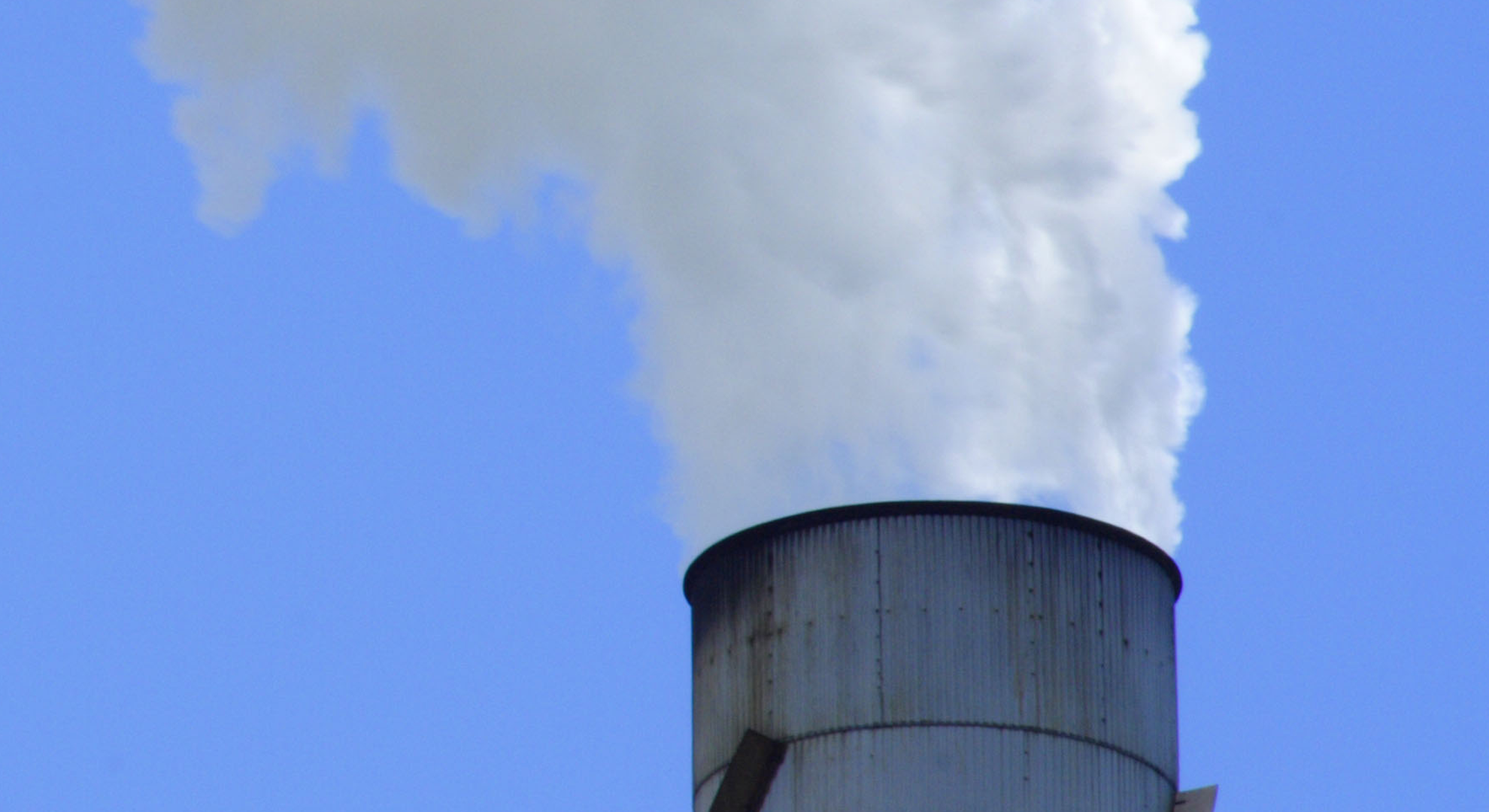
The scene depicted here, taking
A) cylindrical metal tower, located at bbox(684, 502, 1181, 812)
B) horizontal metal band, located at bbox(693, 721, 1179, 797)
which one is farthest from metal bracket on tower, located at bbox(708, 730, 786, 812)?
horizontal metal band, located at bbox(693, 721, 1179, 797)

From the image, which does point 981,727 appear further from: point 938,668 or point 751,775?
point 751,775

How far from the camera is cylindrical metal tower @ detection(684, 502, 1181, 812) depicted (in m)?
22.9

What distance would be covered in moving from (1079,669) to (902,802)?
1.90 metres

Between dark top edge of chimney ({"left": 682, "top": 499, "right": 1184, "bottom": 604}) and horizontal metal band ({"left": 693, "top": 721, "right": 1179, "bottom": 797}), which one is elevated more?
dark top edge of chimney ({"left": 682, "top": 499, "right": 1184, "bottom": 604})

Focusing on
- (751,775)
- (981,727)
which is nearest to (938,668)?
(981,727)

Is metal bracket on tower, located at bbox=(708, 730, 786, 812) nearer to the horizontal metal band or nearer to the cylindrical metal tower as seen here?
the cylindrical metal tower

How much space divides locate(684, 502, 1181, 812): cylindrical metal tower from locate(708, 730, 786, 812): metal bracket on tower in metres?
0.01

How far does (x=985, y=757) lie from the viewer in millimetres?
22781

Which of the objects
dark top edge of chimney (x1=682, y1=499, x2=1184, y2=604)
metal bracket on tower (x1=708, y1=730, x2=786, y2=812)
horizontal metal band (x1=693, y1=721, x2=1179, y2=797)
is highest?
dark top edge of chimney (x1=682, y1=499, x2=1184, y2=604)

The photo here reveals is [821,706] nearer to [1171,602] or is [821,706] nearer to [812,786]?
[812,786]

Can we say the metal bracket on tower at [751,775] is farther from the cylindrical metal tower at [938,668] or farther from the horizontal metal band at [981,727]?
the horizontal metal band at [981,727]

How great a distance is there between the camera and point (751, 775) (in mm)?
23219

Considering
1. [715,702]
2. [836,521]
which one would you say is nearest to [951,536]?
[836,521]

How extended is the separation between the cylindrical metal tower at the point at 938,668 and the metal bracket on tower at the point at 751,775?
0.01 metres
